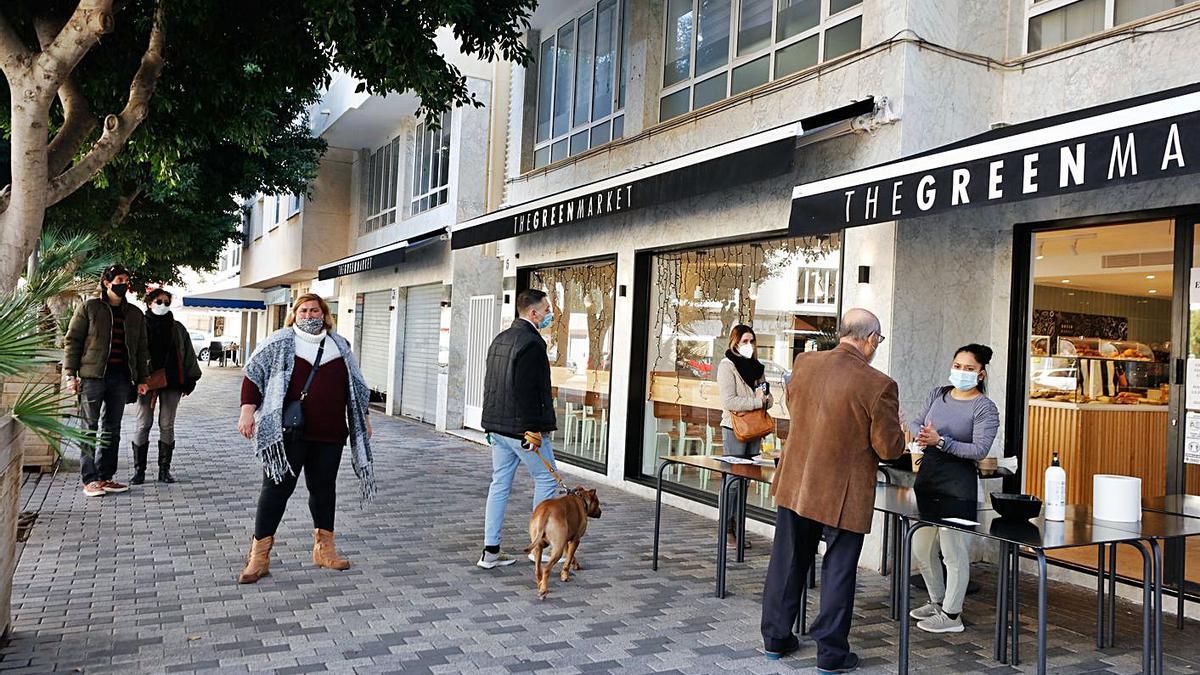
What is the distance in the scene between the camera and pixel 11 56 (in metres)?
5.82

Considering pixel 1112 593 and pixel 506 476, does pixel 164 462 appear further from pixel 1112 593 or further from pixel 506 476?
pixel 1112 593

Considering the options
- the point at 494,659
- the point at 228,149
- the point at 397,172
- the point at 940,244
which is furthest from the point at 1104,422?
the point at 397,172

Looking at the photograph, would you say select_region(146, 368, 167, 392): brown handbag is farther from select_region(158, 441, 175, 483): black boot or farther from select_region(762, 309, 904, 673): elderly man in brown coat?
select_region(762, 309, 904, 673): elderly man in brown coat

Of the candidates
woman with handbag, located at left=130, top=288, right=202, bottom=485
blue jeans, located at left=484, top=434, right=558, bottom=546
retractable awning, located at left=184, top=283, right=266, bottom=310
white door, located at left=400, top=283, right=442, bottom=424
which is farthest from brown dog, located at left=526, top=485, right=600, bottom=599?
retractable awning, located at left=184, top=283, right=266, bottom=310

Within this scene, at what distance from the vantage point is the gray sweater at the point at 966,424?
16.5 ft

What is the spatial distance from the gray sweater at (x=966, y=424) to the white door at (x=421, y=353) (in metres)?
11.6

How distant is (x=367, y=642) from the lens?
14.7 ft

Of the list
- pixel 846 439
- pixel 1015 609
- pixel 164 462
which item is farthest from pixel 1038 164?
pixel 164 462

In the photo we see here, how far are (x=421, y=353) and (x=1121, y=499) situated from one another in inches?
551

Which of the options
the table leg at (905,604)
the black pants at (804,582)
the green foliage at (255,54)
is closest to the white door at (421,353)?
the green foliage at (255,54)

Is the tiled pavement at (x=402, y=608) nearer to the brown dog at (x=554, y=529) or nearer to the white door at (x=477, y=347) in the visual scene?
the brown dog at (x=554, y=529)

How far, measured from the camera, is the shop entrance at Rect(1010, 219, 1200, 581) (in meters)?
6.38

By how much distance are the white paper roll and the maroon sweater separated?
14.1ft

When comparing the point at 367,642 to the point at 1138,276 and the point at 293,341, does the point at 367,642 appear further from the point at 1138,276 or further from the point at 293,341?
the point at 1138,276
